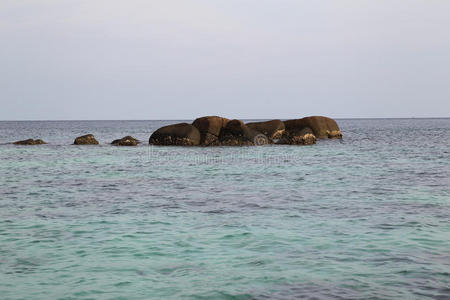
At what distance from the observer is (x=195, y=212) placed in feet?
39.5

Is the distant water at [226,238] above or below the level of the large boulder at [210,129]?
below

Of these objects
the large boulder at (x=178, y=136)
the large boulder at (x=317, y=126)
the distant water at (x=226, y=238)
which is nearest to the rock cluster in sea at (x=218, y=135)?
the large boulder at (x=178, y=136)

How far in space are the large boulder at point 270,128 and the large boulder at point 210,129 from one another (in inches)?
189

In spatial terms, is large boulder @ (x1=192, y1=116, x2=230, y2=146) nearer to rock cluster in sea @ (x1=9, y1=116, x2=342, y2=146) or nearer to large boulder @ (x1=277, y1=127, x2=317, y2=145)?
rock cluster in sea @ (x1=9, y1=116, x2=342, y2=146)

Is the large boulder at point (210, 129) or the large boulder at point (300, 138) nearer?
the large boulder at point (210, 129)

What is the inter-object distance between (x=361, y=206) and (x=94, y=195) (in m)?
7.94

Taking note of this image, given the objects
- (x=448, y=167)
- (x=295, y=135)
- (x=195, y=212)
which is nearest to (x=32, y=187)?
(x=195, y=212)

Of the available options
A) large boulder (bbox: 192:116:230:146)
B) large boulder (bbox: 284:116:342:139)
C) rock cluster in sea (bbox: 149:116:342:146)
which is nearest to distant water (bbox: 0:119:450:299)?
rock cluster in sea (bbox: 149:116:342:146)

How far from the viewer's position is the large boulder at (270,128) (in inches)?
1756

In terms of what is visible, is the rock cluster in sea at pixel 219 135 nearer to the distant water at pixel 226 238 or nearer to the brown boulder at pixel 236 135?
the brown boulder at pixel 236 135

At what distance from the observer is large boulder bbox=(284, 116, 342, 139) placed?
4716cm

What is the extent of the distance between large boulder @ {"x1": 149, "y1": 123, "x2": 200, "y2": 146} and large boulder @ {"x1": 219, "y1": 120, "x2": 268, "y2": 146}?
2.13 metres

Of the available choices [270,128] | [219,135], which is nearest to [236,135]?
[219,135]

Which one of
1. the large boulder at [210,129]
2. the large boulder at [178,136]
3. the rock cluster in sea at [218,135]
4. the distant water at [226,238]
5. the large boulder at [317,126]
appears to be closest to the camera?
the distant water at [226,238]
